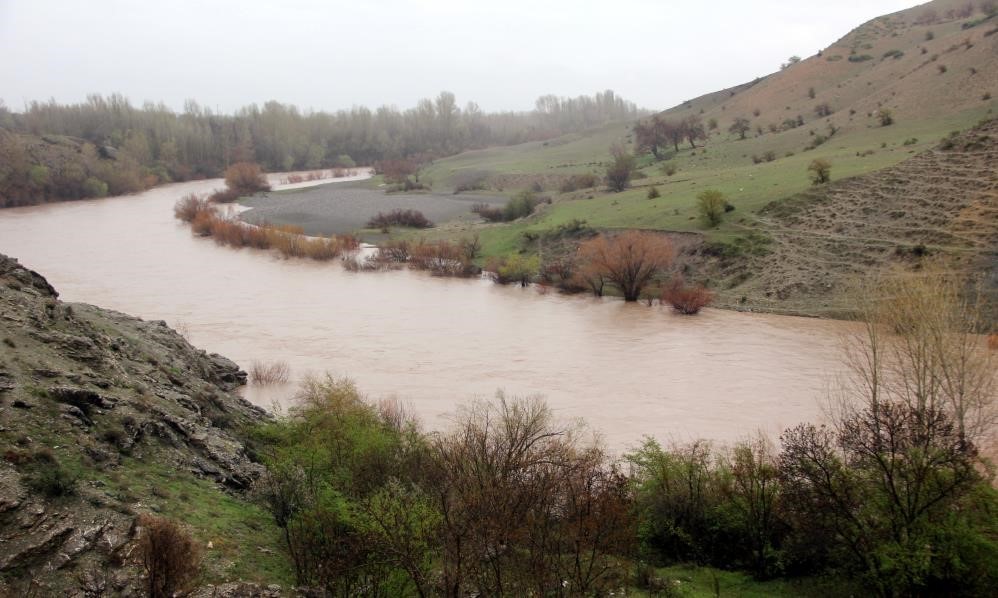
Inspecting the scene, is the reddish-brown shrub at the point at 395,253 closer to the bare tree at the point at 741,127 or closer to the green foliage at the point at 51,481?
the bare tree at the point at 741,127

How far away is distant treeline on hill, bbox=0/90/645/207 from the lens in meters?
78.7

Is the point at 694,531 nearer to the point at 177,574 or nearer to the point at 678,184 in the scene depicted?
the point at 177,574

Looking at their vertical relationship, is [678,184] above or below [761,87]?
below

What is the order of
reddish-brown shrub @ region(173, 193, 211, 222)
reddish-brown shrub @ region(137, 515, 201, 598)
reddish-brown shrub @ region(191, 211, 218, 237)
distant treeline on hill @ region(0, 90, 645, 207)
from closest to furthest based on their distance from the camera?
reddish-brown shrub @ region(137, 515, 201, 598)
reddish-brown shrub @ region(191, 211, 218, 237)
reddish-brown shrub @ region(173, 193, 211, 222)
distant treeline on hill @ region(0, 90, 645, 207)

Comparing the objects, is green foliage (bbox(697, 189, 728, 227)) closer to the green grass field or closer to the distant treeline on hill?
the green grass field

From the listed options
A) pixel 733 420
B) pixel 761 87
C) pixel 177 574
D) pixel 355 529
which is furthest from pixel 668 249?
pixel 761 87

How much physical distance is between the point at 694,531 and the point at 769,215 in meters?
29.4

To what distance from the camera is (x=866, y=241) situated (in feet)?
114

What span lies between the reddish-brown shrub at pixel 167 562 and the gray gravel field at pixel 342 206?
52291 millimetres

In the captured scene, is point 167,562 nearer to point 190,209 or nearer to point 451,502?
point 451,502

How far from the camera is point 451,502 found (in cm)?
1287

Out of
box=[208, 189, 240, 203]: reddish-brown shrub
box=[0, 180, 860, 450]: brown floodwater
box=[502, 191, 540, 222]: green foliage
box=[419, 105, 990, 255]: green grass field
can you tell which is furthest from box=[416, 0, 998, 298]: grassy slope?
box=[208, 189, 240, 203]: reddish-brown shrub

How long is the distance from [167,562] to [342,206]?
68.5 m

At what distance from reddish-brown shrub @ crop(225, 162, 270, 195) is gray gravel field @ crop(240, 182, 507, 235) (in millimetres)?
2302
